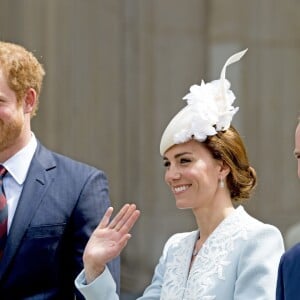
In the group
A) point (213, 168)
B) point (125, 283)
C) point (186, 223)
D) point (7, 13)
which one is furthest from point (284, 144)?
point (213, 168)

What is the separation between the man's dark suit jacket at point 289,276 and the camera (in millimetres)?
3490

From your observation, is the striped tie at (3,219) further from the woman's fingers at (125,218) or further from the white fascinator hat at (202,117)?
the white fascinator hat at (202,117)

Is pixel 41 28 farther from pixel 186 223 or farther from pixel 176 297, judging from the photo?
pixel 176 297

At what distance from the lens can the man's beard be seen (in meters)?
4.28

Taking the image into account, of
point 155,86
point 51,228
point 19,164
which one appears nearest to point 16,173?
point 19,164

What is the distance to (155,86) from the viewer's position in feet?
32.2

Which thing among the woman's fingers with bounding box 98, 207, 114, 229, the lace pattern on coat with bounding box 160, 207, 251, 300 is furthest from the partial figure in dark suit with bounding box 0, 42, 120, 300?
the lace pattern on coat with bounding box 160, 207, 251, 300

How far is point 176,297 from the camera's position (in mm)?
4074

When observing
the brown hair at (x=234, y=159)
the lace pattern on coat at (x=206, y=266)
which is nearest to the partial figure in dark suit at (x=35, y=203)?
the lace pattern on coat at (x=206, y=266)

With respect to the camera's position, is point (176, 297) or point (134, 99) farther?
point (134, 99)

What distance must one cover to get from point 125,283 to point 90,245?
18.1 feet

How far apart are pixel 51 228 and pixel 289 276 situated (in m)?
1.09

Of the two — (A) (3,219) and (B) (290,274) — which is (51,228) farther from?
(B) (290,274)

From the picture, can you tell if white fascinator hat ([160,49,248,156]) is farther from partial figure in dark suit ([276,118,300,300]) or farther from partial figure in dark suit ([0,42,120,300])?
partial figure in dark suit ([276,118,300,300])
